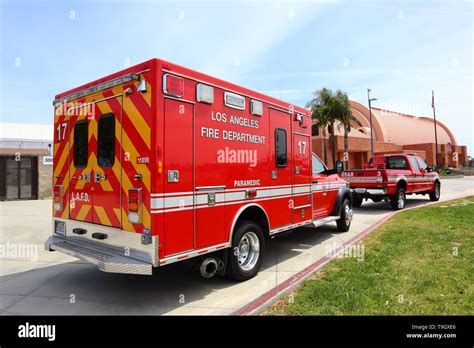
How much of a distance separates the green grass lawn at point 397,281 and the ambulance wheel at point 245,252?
0.85 meters

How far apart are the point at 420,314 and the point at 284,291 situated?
1.56 metres

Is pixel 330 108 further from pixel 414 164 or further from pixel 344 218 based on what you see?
pixel 344 218

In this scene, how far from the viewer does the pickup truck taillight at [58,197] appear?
5164 mm

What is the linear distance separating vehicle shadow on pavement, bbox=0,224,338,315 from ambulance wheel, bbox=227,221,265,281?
172 millimetres

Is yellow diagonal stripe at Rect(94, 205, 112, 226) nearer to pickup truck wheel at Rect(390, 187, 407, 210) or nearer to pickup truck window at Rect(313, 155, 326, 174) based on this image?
pickup truck window at Rect(313, 155, 326, 174)

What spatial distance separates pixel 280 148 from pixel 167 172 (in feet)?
8.41

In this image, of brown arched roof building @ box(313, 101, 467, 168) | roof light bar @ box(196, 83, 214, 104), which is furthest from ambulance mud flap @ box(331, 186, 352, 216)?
brown arched roof building @ box(313, 101, 467, 168)

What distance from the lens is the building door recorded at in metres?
17.6

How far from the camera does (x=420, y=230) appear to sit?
7863mm

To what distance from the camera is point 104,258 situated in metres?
3.99

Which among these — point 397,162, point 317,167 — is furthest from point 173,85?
point 397,162
